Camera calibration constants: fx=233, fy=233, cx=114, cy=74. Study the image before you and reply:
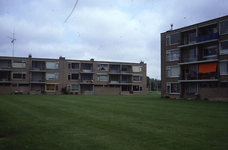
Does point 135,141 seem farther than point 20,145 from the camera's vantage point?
Yes

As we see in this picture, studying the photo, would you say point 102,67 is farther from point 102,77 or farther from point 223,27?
point 223,27

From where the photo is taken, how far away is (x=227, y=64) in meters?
33.2

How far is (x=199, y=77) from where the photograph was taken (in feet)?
123

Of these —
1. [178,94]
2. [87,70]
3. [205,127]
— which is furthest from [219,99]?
[87,70]

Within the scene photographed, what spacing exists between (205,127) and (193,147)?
149 inches

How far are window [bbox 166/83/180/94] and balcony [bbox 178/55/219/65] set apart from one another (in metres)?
4.24

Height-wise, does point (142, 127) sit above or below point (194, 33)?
below

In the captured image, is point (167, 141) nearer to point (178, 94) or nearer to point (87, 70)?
point (178, 94)

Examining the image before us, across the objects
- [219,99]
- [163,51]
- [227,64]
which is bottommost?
[219,99]

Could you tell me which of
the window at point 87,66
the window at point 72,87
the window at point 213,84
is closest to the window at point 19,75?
the window at point 72,87

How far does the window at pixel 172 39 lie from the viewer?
41500mm

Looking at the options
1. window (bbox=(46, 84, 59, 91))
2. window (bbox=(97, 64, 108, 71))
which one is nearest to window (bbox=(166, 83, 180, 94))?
window (bbox=(97, 64, 108, 71))

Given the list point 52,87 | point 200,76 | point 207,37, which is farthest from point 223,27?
point 52,87

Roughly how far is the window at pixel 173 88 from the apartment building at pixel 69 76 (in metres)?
32.4
